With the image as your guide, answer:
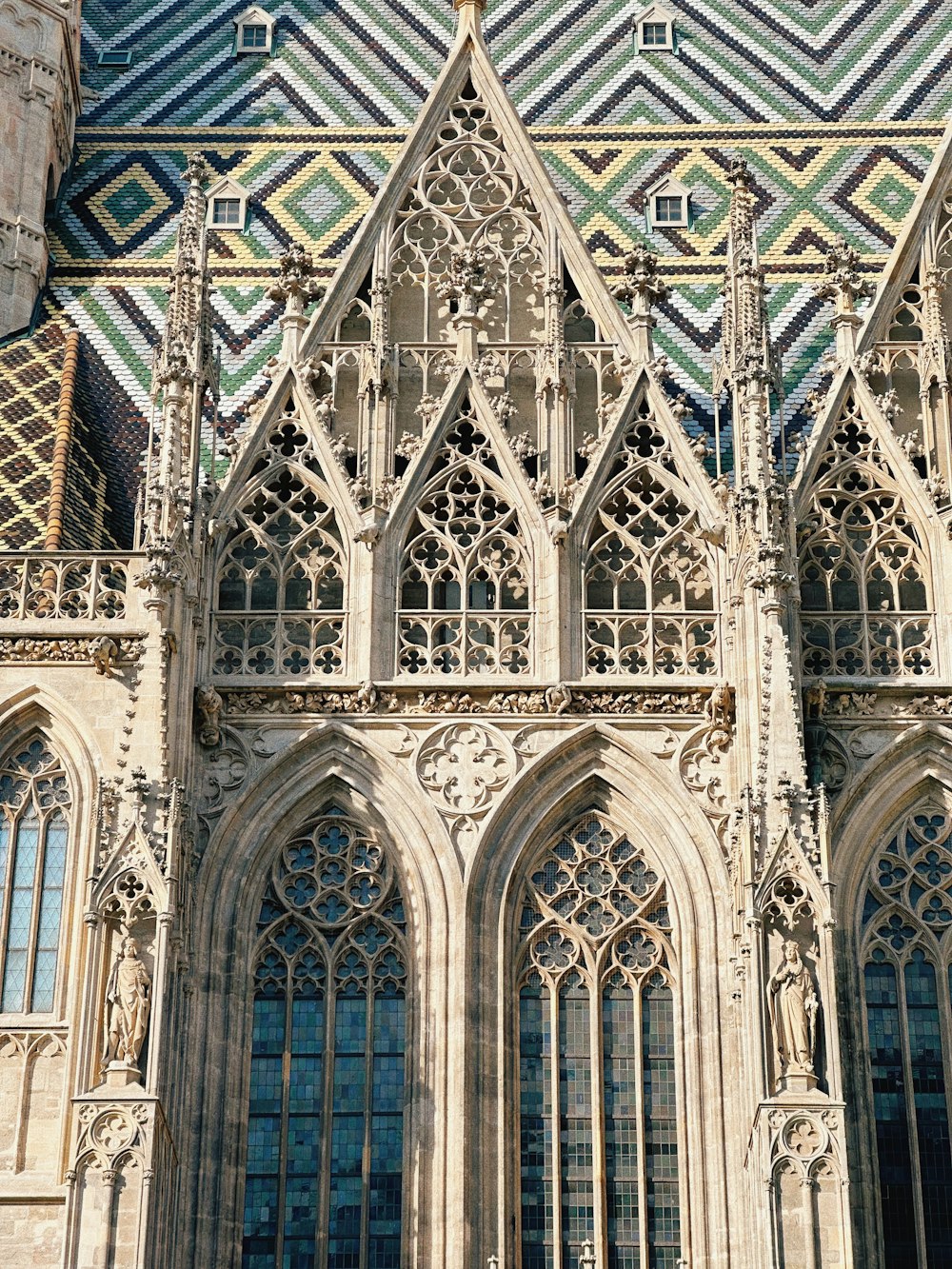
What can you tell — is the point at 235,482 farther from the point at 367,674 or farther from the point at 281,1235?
the point at 281,1235

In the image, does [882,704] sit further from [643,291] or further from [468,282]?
[468,282]

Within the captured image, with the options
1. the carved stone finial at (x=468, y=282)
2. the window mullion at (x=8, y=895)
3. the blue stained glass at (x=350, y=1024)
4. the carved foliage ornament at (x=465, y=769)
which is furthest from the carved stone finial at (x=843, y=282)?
the window mullion at (x=8, y=895)

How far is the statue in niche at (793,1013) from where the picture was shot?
2347 cm

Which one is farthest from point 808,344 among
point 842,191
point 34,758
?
point 34,758

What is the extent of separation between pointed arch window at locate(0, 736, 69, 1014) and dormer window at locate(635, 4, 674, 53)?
46.7ft

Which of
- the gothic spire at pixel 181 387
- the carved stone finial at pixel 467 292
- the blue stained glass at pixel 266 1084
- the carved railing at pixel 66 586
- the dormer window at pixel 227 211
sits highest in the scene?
the dormer window at pixel 227 211

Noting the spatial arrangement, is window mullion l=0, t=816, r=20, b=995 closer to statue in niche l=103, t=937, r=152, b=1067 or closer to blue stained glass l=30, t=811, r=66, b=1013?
blue stained glass l=30, t=811, r=66, b=1013

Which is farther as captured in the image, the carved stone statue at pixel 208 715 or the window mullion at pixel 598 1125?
the carved stone statue at pixel 208 715

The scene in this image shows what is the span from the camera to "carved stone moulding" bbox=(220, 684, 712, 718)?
2609 centimetres

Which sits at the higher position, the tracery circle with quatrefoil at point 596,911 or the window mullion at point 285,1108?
the tracery circle with quatrefoil at point 596,911

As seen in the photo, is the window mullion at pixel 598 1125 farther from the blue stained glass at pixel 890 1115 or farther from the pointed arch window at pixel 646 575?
the pointed arch window at pixel 646 575

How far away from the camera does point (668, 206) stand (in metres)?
33.4

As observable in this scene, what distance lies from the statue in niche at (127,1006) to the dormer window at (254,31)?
1564 centimetres

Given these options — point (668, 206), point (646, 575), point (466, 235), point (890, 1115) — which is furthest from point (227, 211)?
point (890, 1115)
